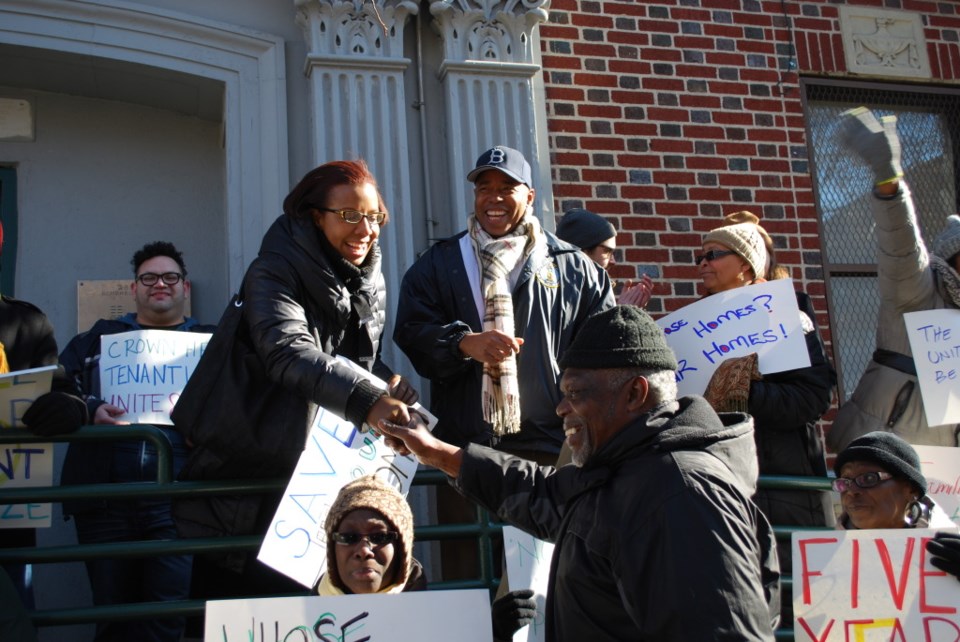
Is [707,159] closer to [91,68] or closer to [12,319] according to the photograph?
[91,68]

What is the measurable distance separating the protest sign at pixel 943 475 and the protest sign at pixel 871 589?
1.06m

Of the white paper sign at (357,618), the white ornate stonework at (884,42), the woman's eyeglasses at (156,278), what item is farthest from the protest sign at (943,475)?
the white ornate stonework at (884,42)

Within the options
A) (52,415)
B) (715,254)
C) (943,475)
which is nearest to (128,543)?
(52,415)

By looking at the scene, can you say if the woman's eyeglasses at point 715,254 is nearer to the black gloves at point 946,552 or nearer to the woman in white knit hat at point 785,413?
the woman in white knit hat at point 785,413

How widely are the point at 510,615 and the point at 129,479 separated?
73.4 inches

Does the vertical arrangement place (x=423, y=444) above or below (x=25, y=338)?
below

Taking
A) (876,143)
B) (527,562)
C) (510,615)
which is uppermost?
(876,143)

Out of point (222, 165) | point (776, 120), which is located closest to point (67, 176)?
point (222, 165)

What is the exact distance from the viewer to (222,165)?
641 cm

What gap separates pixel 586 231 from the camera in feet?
17.9

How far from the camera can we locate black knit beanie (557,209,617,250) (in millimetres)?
5449

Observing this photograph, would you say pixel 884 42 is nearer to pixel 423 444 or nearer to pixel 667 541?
pixel 423 444

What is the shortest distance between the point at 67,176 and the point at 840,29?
4694 millimetres

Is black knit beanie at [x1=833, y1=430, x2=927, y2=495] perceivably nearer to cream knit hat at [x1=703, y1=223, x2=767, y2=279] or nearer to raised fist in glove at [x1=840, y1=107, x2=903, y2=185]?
cream knit hat at [x1=703, y1=223, x2=767, y2=279]
